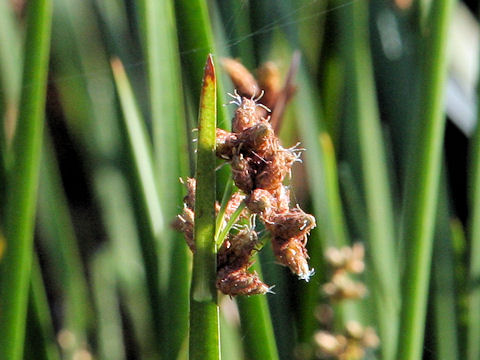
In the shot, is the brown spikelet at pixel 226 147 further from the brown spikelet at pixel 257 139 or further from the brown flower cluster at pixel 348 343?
the brown flower cluster at pixel 348 343

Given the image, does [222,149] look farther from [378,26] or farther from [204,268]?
[378,26]

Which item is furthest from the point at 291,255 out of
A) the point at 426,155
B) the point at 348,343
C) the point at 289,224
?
the point at 348,343

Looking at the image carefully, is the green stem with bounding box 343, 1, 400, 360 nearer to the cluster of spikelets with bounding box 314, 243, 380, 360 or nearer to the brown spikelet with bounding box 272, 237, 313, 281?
the cluster of spikelets with bounding box 314, 243, 380, 360

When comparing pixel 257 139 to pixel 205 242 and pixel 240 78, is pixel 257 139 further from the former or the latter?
pixel 240 78

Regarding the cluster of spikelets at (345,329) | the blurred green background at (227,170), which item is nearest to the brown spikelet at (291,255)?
the blurred green background at (227,170)

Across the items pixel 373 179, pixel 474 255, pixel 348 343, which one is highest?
pixel 373 179

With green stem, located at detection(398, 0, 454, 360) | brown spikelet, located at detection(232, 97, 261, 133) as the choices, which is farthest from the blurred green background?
brown spikelet, located at detection(232, 97, 261, 133)
